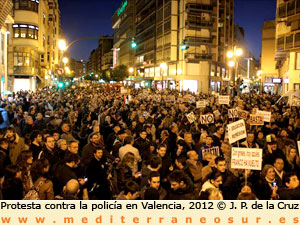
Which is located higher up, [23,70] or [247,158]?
[23,70]

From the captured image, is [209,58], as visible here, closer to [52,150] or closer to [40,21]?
[40,21]

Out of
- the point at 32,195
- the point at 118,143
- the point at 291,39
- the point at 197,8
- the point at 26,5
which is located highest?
the point at 197,8

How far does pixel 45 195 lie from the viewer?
5301mm

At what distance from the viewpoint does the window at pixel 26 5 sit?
50500 mm

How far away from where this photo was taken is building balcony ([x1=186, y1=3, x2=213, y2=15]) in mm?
62781

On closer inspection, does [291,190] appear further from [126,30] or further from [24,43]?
[126,30]

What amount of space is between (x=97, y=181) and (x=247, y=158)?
2.73 m

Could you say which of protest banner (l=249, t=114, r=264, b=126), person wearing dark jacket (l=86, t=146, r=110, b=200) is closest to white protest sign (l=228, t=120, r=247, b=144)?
person wearing dark jacket (l=86, t=146, r=110, b=200)

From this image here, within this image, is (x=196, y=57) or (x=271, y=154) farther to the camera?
(x=196, y=57)

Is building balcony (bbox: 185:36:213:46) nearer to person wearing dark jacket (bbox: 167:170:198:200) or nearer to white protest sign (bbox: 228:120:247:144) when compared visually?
white protest sign (bbox: 228:120:247:144)

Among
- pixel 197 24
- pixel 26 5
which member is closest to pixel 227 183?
pixel 26 5

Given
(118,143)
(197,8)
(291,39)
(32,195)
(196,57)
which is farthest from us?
(196,57)

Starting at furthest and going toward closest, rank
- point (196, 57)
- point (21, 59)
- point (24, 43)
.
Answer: point (196, 57)
point (21, 59)
point (24, 43)

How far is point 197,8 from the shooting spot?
64062 millimetres
